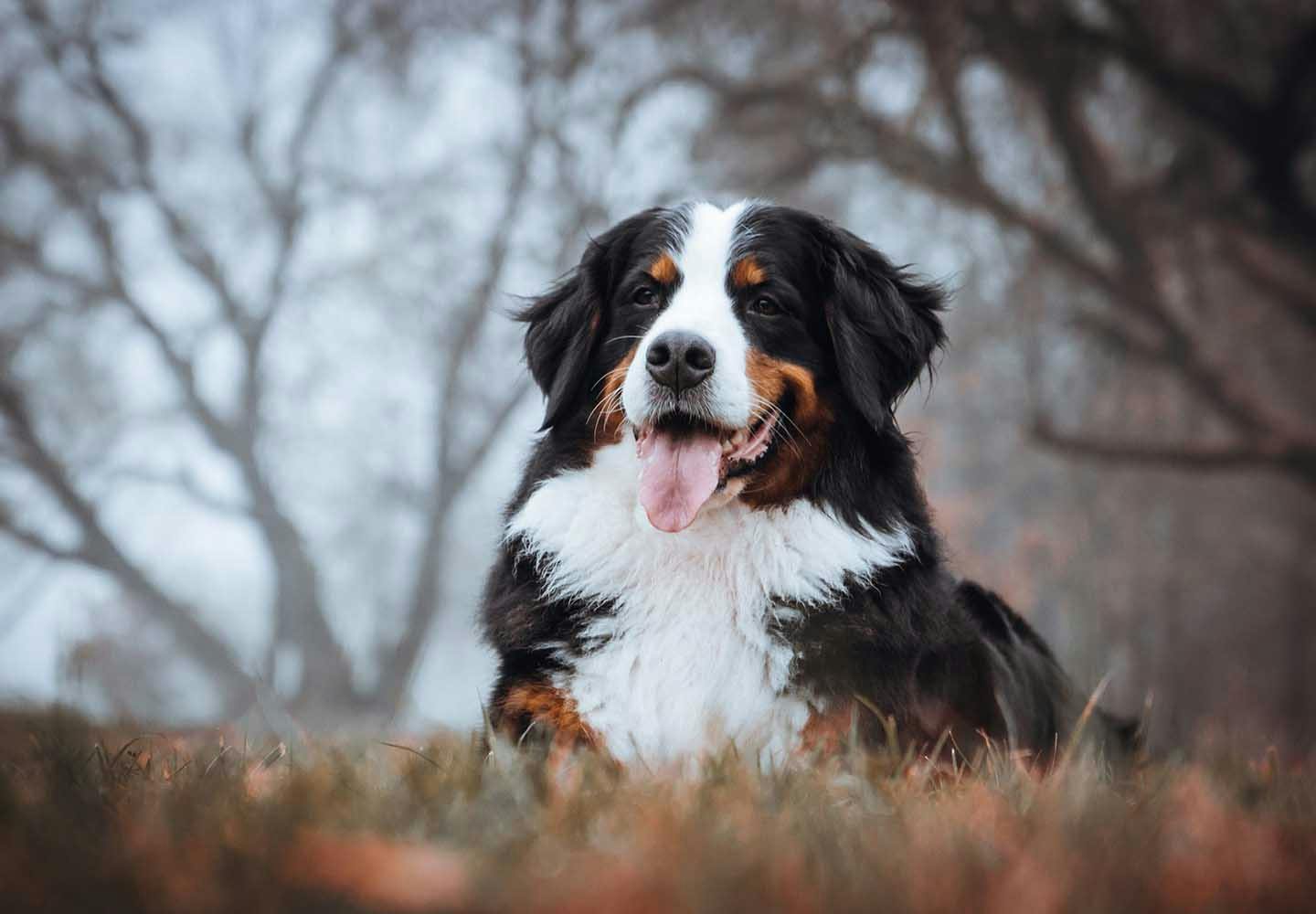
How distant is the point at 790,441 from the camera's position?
3.53 meters

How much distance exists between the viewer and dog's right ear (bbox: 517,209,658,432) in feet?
12.6

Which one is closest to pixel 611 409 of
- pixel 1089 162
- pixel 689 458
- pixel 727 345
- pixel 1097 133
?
pixel 689 458

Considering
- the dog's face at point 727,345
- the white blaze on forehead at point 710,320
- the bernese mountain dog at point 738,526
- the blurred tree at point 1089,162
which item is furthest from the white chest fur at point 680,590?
the blurred tree at point 1089,162

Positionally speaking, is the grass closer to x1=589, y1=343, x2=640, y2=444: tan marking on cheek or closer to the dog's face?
the dog's face

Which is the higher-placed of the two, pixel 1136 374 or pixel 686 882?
pixel 1136 374

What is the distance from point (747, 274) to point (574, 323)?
660 millimetres

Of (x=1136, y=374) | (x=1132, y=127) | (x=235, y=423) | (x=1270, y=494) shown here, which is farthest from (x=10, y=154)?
(x=1270, y=494)

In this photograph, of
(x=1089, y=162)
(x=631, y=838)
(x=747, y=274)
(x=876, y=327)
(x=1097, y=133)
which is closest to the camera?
(x=631, y=838)

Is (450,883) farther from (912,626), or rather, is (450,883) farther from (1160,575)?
(1160,575)

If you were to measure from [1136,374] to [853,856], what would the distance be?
46.7 feet

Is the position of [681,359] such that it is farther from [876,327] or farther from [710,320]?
[876,327]

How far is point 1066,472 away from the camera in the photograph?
19594mm

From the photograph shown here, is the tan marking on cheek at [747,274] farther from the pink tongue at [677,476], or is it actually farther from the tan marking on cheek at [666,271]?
the pink tongue at [677,476]

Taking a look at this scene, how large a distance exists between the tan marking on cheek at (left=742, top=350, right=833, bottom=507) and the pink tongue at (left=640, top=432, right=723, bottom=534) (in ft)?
0.59
